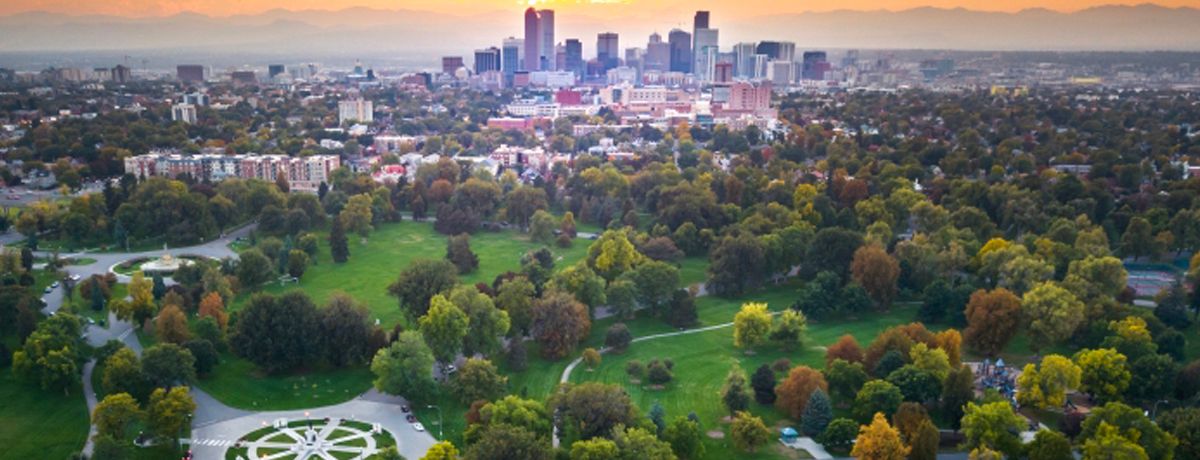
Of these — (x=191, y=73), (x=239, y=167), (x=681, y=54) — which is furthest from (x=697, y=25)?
(x=239, y=167)

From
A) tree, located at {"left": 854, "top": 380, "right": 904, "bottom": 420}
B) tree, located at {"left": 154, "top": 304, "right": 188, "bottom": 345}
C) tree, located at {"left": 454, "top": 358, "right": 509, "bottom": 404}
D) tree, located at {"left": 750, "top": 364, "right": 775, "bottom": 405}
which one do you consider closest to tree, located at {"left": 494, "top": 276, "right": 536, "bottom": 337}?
tree, located at {"left": 454, "top": 358, "right": 509, "bottom": 404}

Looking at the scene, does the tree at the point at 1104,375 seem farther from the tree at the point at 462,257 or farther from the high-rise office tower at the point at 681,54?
the high-rise office tower at the point at 681,54

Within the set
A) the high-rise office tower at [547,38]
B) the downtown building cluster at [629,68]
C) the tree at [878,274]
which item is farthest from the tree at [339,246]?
the high-rise office tower at [547,38]

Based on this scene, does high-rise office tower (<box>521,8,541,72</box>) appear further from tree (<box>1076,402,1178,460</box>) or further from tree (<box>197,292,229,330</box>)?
tree (<box>1076,402,1178,460</box>)

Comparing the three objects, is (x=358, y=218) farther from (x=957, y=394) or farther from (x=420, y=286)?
(x=957, y=394)

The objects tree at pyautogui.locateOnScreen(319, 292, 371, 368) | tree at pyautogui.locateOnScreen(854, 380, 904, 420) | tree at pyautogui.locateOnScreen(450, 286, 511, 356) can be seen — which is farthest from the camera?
tree at pyautogui.locateOnScreen(450, 286, 511, 356)

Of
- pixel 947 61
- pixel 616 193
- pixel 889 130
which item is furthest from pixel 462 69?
pixel 616 193

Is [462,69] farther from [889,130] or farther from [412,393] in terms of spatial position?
[412,393]

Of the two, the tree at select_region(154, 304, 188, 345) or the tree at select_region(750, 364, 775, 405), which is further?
the tree at select_region(154, 304, 188, 345)
